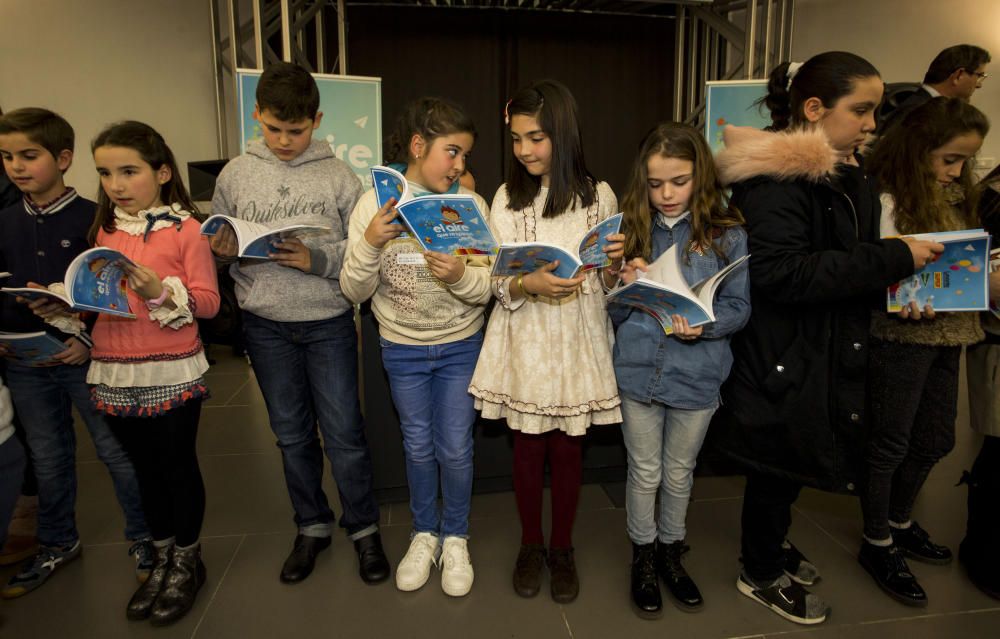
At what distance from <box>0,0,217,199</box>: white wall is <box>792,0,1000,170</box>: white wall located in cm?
551

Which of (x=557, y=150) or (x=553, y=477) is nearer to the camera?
(x=557, y=150)

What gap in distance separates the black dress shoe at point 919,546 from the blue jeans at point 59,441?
249 cm

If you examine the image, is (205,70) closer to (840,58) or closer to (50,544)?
(50,544)

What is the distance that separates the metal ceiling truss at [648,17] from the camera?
447 cm

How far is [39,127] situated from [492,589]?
75.0 inches

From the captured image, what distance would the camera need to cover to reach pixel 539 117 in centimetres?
156

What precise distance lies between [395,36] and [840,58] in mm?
4810

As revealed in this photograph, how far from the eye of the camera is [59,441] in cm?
183

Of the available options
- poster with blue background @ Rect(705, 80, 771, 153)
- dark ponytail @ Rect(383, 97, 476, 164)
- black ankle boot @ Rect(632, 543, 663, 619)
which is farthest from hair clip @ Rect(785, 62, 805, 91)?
poster with blue background @ Rect(705, 80, 771, 153)

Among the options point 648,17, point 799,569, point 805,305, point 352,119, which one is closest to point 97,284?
point 805,305

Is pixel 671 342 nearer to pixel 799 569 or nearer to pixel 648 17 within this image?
pixel 799 569

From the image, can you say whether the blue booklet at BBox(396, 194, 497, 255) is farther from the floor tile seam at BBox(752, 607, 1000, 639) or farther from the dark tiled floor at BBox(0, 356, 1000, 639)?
the floor tile seam at BBox(752, 607, 1000, 639)

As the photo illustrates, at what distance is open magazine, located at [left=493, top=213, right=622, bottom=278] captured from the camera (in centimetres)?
132

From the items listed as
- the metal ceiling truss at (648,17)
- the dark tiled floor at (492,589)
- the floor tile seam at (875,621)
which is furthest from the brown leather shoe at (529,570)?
the metal ceiling truss at (648,17)
